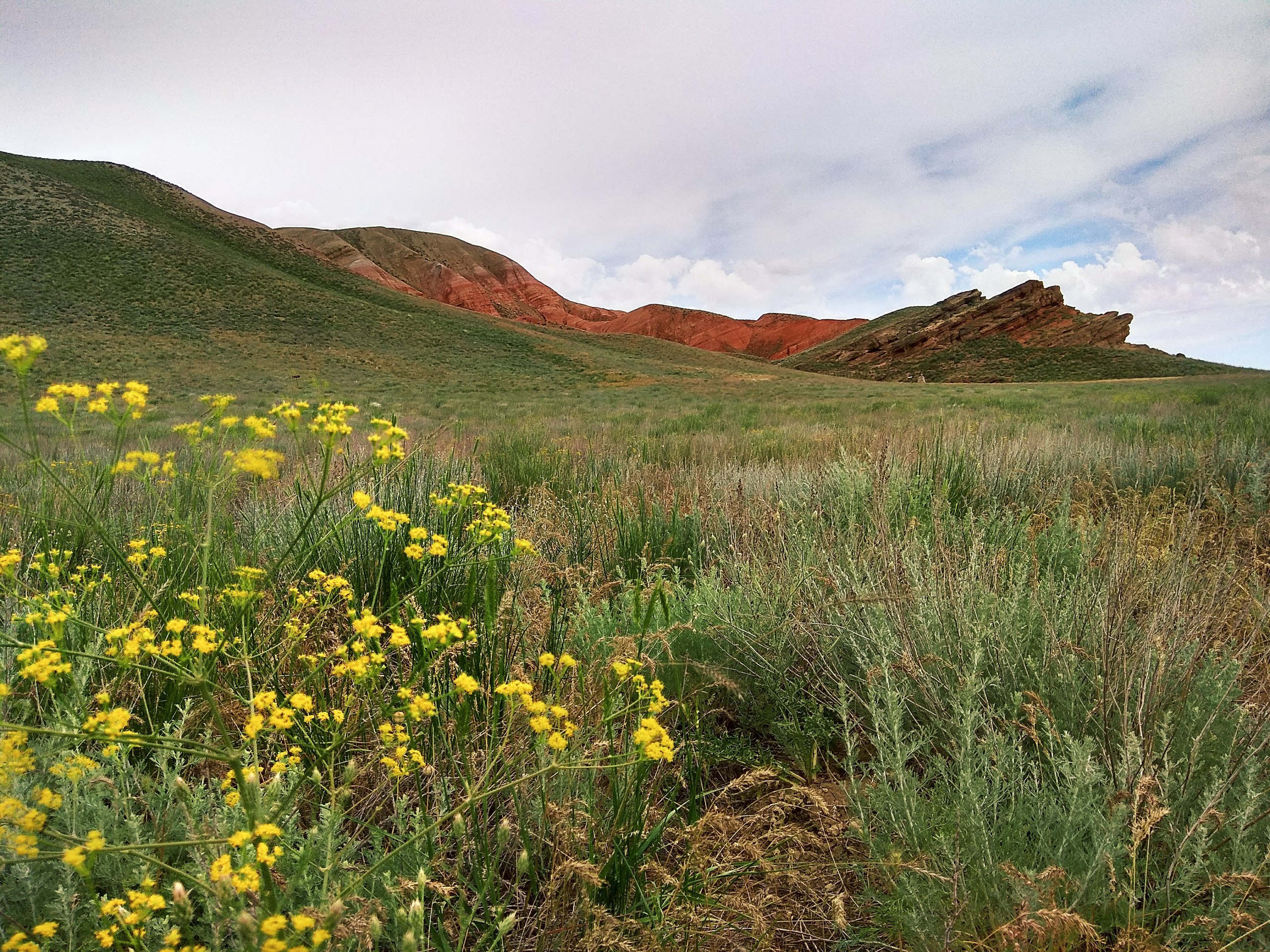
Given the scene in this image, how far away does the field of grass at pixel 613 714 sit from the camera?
115cm

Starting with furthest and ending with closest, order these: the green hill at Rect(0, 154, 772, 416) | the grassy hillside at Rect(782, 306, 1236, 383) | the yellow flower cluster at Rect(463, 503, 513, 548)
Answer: the grassy hillside at Rect(782, 306, 1236, 383)
the green hill at Rect(0, 154, 772, 416)
the yellow flower cluster at Rect(463, 503, 513, 548)

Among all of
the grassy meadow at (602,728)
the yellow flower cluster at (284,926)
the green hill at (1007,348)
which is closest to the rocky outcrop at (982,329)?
the green hill at (1007,348)

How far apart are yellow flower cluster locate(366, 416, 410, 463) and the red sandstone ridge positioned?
97.9m

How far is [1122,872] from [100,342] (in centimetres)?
4196

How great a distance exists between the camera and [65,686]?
1788 millimetres

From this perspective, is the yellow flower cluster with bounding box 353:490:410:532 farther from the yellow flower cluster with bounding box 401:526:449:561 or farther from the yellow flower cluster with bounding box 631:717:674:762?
the yellow flower cluster with bounding box 631:717:674:762

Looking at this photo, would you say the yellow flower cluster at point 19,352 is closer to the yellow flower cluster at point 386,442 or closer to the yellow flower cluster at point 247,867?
the yellow flower cluster at point 386,442

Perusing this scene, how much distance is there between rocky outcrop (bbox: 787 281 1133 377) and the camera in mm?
56188

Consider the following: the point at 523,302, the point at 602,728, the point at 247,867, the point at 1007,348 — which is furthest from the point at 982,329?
the point at 523,302

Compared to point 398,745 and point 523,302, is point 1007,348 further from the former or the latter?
point 523,302

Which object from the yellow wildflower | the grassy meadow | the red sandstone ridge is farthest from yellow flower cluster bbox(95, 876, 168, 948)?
the red sandstone ridge

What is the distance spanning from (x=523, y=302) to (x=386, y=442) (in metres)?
111

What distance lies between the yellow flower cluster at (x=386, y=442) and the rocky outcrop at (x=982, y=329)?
64.8m

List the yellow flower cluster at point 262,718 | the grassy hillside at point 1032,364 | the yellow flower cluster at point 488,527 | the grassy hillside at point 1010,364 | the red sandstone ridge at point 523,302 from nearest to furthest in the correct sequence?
the yellow flower cluster at point 262,718
the yellow flower cluster at point 488,527
the grassy hillside at point 1032,364
the grassy hillside at point 1010,364
the red sandstone ridge at point 523,302
